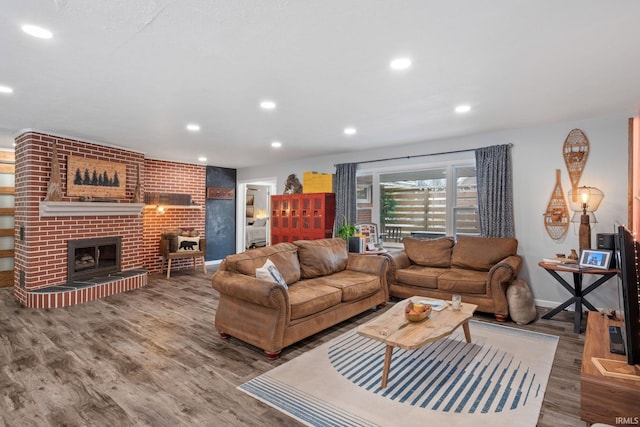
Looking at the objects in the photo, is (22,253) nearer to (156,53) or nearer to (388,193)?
(156,53)

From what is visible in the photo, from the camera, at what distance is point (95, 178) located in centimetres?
519

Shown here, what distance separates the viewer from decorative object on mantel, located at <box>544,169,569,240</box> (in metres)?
4.22

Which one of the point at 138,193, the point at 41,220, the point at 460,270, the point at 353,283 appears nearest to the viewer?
the point at 353,283

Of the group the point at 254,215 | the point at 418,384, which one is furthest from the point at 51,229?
the point at 254,215

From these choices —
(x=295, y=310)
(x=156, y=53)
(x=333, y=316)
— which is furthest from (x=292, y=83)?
(x=333, y=316)

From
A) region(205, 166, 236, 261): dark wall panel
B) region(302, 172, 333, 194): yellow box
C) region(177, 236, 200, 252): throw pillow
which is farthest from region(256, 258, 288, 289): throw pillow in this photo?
region(205, 166, 236, 261): dark wall panel

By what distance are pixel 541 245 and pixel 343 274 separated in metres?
2.65

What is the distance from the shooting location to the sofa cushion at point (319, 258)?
4.05 metres

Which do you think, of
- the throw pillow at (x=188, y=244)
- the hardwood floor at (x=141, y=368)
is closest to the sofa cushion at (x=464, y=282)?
the hardwood floor at (x=141, y=368)

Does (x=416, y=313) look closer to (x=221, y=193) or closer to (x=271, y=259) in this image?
(x=271, y=259)

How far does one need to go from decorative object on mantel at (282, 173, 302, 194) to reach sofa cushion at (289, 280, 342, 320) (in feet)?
11.2

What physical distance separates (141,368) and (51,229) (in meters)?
3.19

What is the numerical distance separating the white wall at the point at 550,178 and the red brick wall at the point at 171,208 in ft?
16.6

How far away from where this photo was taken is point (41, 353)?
3.00 meters
